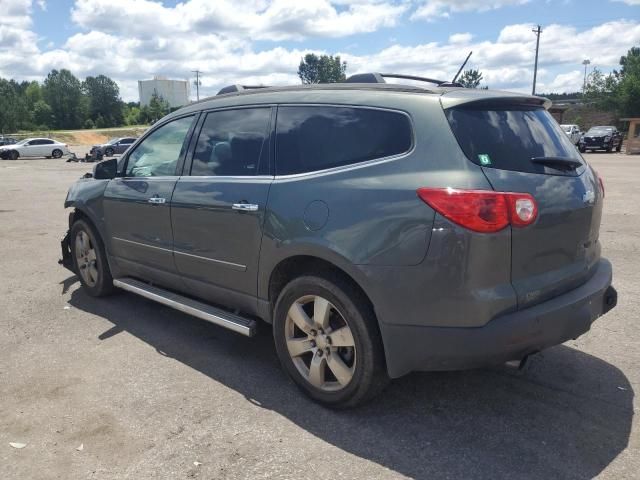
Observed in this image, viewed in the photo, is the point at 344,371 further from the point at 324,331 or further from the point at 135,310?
the point at 135,310

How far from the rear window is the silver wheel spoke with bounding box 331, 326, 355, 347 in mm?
1150

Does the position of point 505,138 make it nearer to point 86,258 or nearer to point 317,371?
point 317,371

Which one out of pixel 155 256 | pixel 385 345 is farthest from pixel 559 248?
pixel 155 256

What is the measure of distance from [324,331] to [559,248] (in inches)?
53.6

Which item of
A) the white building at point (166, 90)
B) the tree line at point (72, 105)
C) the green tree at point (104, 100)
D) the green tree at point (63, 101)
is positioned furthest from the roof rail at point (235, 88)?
the white building at point (166, 90)

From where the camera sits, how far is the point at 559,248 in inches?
115

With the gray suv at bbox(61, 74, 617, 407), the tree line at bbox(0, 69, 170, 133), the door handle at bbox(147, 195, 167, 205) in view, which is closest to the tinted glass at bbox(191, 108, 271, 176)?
the gray suv at bbox(61, 74, 617, 407)

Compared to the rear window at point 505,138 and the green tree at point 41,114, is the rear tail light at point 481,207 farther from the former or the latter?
the green tree at point 41,114

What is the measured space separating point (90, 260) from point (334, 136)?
10.7 ft

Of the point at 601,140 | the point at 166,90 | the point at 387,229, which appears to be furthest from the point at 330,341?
the point at 166,90

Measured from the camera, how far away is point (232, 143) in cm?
388

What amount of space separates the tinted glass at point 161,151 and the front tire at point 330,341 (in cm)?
165

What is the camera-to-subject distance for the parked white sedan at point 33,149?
3844cm

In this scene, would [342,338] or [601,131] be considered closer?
[342,338]
